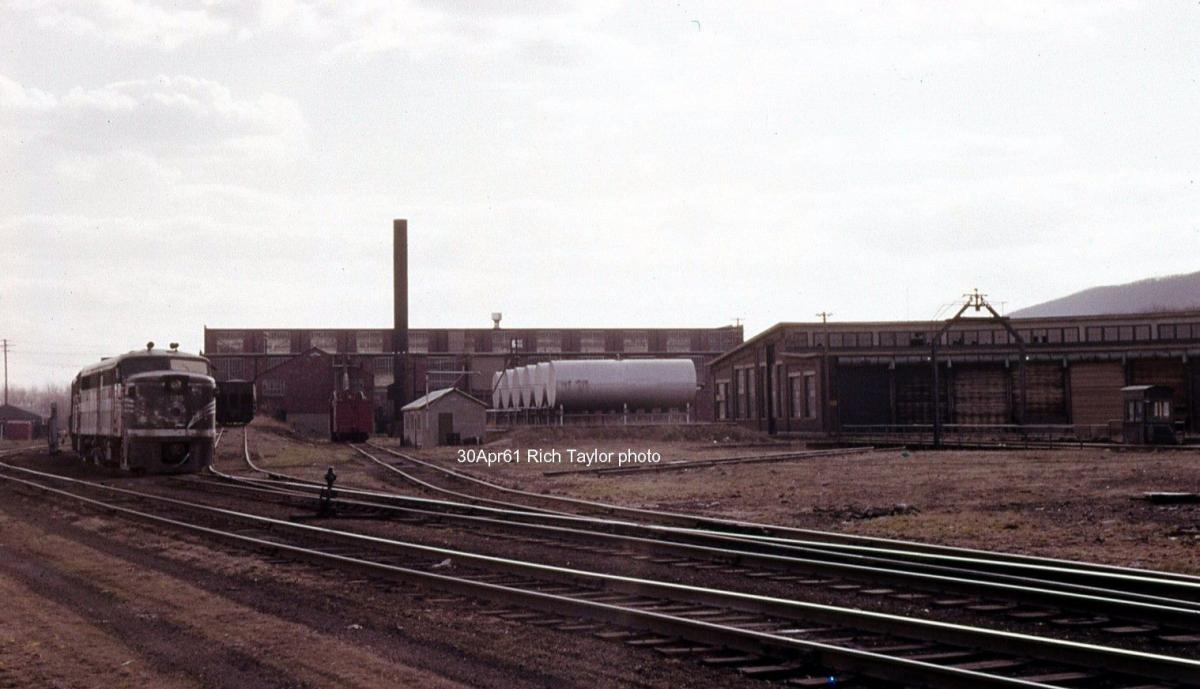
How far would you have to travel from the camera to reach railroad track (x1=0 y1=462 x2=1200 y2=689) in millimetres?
7434

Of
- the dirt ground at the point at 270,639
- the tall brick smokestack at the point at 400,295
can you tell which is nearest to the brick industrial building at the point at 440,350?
the tall brick smokestack at the point at 400,295

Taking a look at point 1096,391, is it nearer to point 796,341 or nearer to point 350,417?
point 796,341

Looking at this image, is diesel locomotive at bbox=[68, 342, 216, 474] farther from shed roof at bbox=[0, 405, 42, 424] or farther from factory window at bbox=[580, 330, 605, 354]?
shed roof at bbox=[0, 405, 42, 424]

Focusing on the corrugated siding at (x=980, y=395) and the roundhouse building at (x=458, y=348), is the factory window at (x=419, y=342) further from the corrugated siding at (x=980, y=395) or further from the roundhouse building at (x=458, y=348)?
the corrugated siding at (x=980, y=395)

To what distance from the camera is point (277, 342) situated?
325ft

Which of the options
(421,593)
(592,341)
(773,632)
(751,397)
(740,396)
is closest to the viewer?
(773,632)

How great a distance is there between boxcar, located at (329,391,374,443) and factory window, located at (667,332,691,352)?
46051 mm

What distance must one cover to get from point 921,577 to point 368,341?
9096cm

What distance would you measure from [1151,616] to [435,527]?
1158 cm

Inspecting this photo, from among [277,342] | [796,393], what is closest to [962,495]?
[796,393]

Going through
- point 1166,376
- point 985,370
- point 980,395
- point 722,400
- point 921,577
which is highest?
point 985,370

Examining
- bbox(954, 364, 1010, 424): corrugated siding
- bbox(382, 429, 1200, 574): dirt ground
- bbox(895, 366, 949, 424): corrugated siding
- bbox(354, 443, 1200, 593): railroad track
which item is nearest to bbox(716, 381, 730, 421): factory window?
bbox(895, 366, 949, 424): corrugated siding

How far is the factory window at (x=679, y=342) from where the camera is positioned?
340ft

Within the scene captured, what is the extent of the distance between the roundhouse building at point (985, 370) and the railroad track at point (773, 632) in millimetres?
42377
